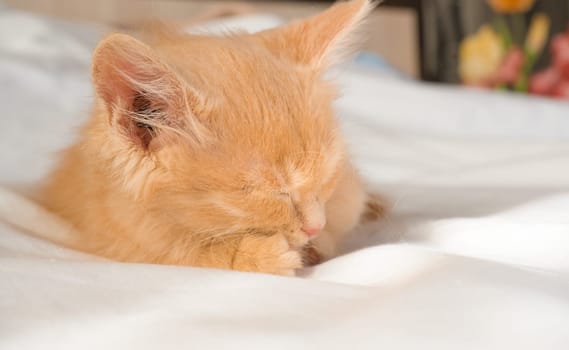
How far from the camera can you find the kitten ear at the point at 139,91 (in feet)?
2.57

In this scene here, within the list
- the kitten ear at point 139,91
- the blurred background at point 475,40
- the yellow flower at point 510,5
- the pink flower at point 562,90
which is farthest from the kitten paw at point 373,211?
the yellow flower at point 510,5

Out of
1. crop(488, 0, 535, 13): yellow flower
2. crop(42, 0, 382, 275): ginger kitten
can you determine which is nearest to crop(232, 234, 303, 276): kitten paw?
crop(42, 0, 382, 275): ginger kitten

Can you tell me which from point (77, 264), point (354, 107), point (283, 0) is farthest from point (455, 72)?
point (77, 264)

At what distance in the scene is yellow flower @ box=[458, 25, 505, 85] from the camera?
12.0 ft

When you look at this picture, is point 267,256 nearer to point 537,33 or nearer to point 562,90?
point 562,90

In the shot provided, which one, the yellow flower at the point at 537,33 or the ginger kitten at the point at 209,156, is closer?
the ginger kitten at the point at 209,156

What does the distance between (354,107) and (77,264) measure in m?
1.46

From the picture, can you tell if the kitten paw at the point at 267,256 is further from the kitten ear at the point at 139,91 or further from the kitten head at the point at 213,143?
the kitten ear at the point at 139,91

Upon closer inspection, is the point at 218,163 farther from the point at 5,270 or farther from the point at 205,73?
the point at 5,270

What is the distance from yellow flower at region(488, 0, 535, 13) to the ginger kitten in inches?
115

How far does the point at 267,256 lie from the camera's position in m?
0.85

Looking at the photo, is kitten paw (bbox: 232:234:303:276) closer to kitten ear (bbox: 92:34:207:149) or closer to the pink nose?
the pink nose

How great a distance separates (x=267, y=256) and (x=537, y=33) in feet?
10.1

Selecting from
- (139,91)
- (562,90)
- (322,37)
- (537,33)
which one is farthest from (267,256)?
(537,33)
